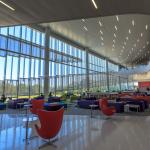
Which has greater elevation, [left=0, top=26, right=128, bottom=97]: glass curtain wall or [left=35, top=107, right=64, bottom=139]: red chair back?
[left=0, top=26, right=128, bottom=97]: glass curtain wall

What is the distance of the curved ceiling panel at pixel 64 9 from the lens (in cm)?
668

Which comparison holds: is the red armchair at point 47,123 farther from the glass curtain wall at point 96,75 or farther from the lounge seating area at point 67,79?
the glass curtain wall at point 96,75

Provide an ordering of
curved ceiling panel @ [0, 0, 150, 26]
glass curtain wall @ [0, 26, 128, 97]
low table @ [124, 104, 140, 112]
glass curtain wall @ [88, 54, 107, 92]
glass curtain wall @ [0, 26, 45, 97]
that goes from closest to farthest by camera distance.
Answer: curved ceiling panel @ [0, 0, 150, 26]
low table @ [124, 104, 140, 112]
glass curtain wall @ [0, 26, 45, 97]
glass curtain wall @ [0, 26, 128, 97]
glass curtain wall @ [88, 54, 107, 92]

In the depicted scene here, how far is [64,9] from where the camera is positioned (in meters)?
7.33

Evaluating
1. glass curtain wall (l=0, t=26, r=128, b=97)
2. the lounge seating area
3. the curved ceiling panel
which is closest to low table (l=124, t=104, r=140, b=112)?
the lounge seating area

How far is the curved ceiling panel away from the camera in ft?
21.9

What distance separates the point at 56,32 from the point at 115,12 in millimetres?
13020

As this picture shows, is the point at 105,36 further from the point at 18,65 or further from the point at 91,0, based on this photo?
the point at 91,0

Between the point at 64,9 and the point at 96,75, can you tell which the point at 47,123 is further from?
the point at 96,75

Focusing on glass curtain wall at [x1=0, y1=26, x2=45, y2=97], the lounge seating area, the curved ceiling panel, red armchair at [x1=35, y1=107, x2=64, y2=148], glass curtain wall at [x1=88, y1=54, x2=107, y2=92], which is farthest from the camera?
glass curtain wall at [x1=88, y1=54, x2=107, y2=92]

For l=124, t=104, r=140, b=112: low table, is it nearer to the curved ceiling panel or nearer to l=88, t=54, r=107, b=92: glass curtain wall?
the curved ceiling panel

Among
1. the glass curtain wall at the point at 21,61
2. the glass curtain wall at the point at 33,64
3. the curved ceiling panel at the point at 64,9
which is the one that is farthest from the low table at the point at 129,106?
the glass curtain wall at the point at 21,61

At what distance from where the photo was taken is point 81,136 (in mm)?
5195

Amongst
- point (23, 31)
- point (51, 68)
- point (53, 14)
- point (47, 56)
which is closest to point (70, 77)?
point (51, 68)
